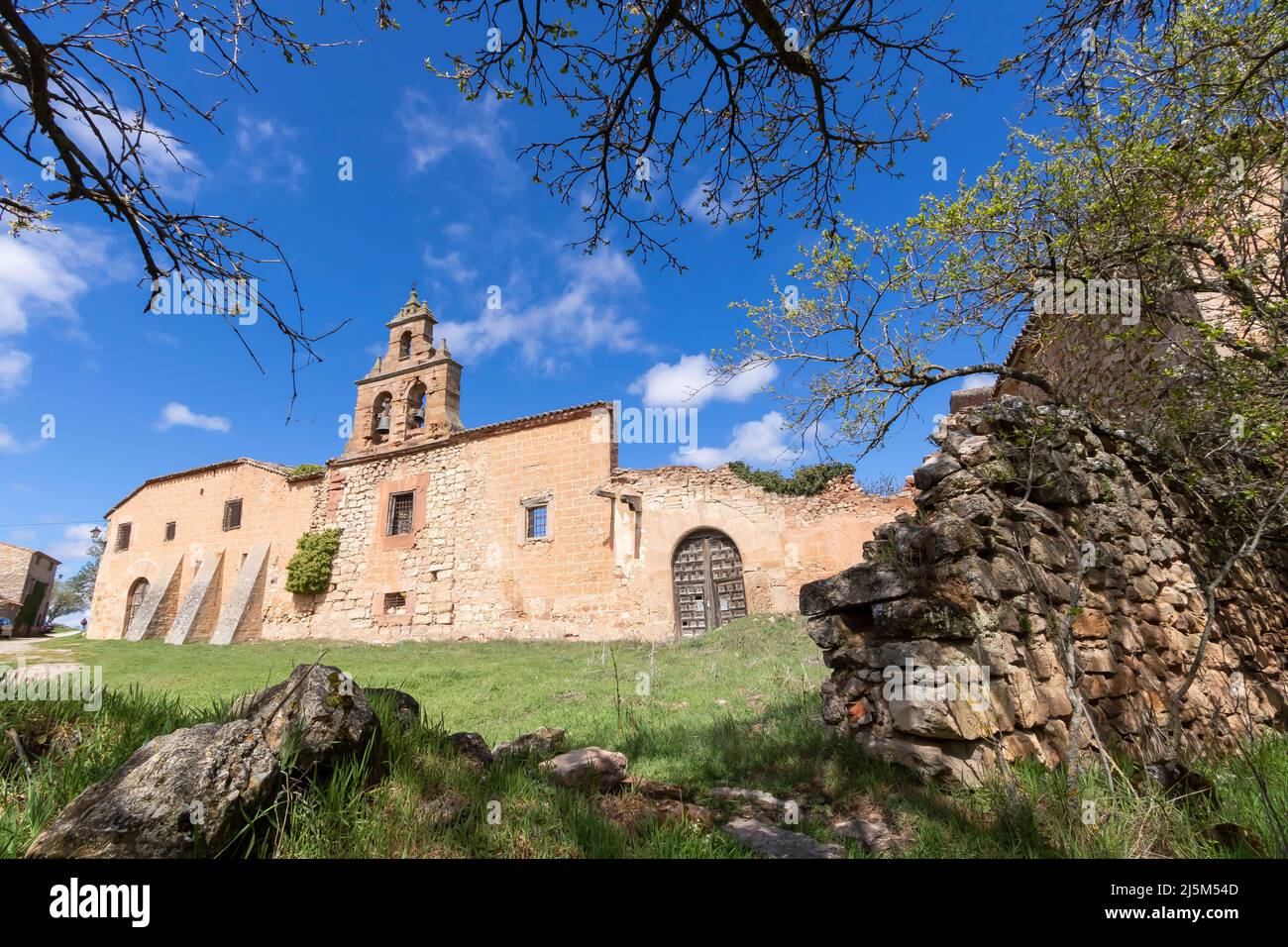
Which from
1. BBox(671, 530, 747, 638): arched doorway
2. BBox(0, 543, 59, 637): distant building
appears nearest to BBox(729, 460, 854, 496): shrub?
BBox(671, 530, 747, 638): arched doorway

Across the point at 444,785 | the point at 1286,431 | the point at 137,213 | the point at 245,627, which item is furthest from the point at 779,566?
the point at 245,627

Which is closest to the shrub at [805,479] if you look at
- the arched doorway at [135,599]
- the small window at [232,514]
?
the small window at [232,514]

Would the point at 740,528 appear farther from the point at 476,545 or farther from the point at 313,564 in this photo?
the point at 313,564

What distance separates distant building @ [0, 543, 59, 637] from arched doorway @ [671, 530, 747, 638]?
112 ft

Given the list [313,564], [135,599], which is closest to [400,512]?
[313,564]

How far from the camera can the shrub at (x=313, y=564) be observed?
1930 cm

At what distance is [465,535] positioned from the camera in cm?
1781

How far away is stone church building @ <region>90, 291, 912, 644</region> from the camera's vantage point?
15.0m

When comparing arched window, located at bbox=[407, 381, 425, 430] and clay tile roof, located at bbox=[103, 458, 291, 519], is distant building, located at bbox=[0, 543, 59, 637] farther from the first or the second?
arched window, located at bbox=[407, 381, 425, 430]

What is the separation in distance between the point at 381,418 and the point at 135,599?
Result: 14213 millimetres
